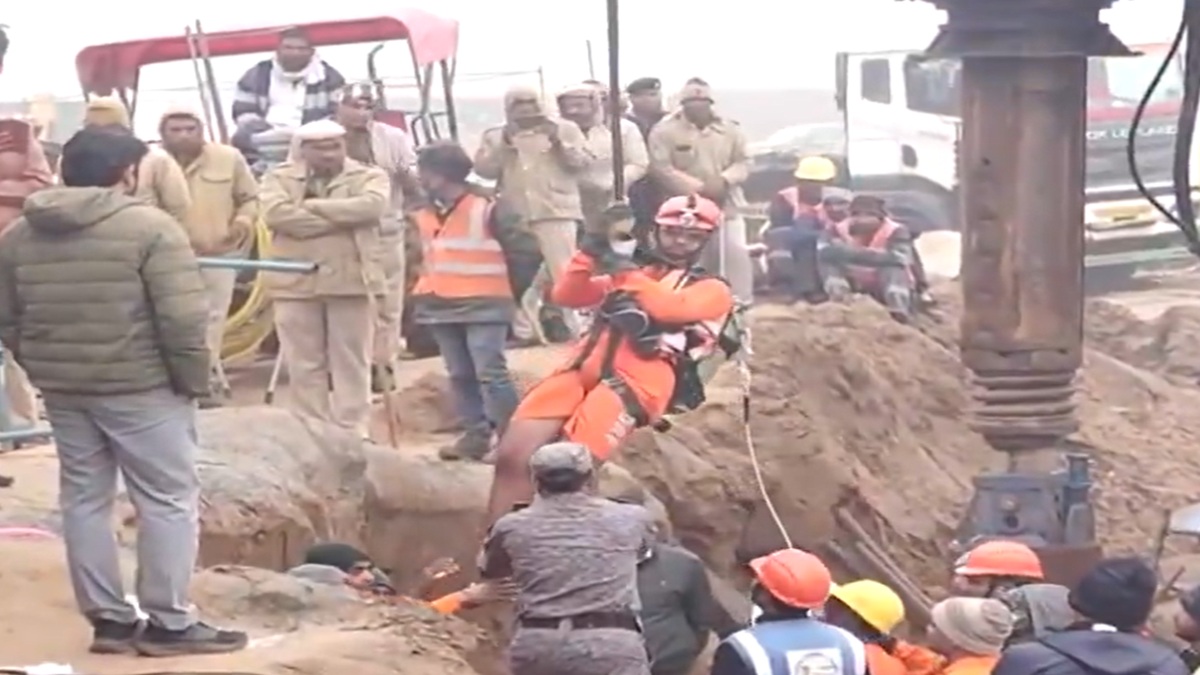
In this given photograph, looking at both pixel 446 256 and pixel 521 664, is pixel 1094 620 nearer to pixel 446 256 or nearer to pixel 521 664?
pixel 521 664

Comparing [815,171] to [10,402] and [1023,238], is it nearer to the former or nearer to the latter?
[10,402]

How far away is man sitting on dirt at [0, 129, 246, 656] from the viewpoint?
814cm

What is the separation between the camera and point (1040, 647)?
6.69m

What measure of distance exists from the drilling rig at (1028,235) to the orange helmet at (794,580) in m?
2.68

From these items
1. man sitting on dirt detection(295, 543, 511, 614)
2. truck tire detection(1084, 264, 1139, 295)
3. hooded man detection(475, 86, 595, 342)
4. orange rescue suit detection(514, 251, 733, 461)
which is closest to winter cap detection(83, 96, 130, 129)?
hooded man detection(475, 86, 595, 342)

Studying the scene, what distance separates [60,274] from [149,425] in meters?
0.55

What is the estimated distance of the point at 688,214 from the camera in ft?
34.9

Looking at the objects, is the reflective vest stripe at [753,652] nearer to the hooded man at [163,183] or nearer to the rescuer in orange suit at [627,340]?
the rescuer in orange suit at [627,340]

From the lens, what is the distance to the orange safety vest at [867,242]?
1839 centimetres

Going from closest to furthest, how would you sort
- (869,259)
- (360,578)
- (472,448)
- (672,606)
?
(672,606), (360,578), (472,448), (869,259)

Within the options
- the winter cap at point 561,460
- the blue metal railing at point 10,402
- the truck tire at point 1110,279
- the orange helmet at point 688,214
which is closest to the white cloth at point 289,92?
the blue metal railing at point 10,402

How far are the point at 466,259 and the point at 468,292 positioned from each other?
17 cm

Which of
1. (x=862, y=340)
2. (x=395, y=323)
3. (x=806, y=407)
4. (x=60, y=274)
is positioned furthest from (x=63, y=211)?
(x=862, y=340)

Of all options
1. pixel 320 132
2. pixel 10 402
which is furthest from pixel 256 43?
pixel 10 402
